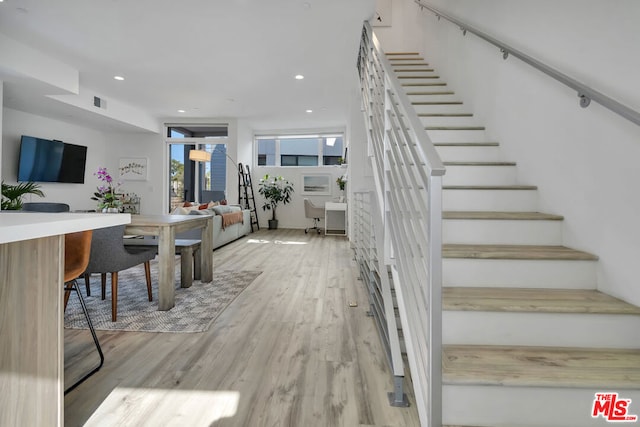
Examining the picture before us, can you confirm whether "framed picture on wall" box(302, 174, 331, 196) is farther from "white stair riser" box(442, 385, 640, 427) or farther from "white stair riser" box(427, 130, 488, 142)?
"white stair riser" box(442, 385, 640, 427)

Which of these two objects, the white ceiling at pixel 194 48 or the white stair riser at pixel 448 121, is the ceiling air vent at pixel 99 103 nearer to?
the white ceiling at pixel 194 48

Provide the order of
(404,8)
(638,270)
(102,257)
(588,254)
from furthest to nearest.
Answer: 1. (404,8)
2. (102,257)
3. (588,254)
4. (638,270)

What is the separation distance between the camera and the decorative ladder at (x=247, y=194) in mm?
8117

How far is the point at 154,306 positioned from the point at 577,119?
129 inches

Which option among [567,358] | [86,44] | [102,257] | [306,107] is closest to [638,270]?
[567,358]

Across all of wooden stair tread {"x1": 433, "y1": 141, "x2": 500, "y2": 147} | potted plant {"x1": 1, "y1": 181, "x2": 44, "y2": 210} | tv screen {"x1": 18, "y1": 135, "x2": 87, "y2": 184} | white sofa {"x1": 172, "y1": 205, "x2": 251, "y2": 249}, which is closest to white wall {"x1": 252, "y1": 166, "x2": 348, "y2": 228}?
white sofa {"x1": 172, "y1": 205, "x2": 251, "y2": 249}

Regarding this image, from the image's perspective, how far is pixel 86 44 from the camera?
4004 mm

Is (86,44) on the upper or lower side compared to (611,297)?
upper

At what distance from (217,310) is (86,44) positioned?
12.9 feet

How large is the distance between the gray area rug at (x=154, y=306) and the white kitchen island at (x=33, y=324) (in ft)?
4.12

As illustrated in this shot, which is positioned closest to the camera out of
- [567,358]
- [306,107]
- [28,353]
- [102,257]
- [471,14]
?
[28,353]

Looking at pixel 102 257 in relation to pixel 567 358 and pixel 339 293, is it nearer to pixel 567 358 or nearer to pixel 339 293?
pixel 339 293

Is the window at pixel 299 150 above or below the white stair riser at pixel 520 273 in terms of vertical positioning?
above

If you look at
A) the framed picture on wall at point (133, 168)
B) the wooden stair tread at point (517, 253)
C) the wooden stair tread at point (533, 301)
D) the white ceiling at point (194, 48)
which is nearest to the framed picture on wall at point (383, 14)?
the white ceiling at point (194, 48)
